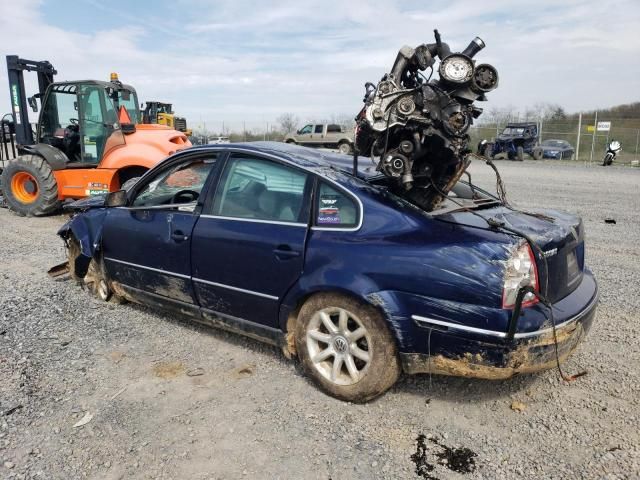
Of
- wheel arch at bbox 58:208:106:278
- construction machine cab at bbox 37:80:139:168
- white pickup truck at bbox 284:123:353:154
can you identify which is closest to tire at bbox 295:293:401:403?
wheel arch at bbox 58:208:106:278

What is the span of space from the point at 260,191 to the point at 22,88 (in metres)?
9.38

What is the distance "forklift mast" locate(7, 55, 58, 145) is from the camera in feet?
33.6

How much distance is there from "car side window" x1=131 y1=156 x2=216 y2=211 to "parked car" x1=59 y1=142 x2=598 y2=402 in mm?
13

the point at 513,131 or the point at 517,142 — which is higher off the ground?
the point at 513,131

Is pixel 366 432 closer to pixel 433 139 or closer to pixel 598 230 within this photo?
pixel 433 139

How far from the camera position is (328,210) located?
10.8 feet

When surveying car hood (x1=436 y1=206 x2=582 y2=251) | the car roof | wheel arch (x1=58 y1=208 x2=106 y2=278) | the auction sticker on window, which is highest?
the car roof

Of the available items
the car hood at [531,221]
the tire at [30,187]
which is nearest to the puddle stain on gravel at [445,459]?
the car hood at [531,221]

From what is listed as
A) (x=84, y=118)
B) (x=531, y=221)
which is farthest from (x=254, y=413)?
(x=84, y=118)

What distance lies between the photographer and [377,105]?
3.11m

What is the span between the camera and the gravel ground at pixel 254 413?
2676 millimetres

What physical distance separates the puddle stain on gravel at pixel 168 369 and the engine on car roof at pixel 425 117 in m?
2.04

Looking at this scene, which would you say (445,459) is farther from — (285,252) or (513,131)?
(513,131)

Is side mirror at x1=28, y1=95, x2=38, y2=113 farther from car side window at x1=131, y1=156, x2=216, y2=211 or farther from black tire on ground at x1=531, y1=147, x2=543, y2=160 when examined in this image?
black tire on ground at x1=531, y1=147, x2=543, y2=160
